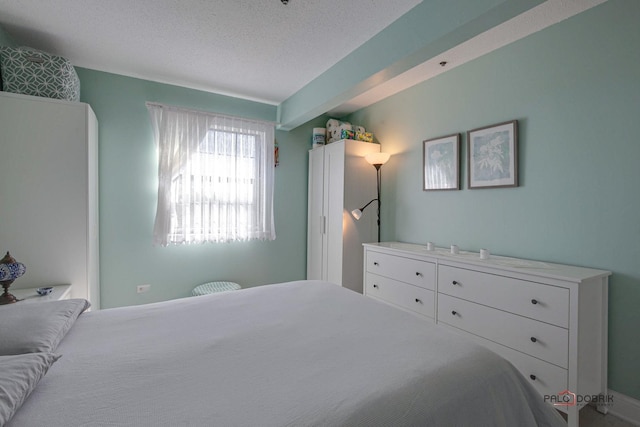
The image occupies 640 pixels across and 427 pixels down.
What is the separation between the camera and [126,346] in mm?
1155

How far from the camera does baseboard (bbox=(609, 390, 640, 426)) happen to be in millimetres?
1701

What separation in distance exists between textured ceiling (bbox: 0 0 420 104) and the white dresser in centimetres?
189

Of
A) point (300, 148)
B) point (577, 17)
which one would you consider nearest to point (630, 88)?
point (577, 17)

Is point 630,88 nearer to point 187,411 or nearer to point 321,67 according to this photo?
point 321,67

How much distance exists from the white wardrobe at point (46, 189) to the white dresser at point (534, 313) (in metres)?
2.81

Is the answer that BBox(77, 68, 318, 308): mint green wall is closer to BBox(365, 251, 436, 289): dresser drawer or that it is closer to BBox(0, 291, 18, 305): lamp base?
BBox(0, 291, 18, 305): lamp base

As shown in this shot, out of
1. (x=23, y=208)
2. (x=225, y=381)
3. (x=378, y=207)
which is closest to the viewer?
(x=225, y=381)

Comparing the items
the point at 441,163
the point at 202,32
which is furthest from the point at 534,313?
the point at 202,32

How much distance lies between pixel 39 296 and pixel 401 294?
2.74 metres

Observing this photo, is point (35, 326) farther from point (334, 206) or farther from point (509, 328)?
point (334, 206)

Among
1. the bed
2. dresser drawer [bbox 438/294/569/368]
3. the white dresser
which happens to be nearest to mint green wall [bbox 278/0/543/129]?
the white dresser

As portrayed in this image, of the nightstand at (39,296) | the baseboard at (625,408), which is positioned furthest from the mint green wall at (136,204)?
the baseboard at (625,408)

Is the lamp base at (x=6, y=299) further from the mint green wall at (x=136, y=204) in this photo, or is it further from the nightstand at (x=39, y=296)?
the mint green wall at (x=136, y=204)

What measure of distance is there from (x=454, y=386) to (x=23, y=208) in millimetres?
2857
